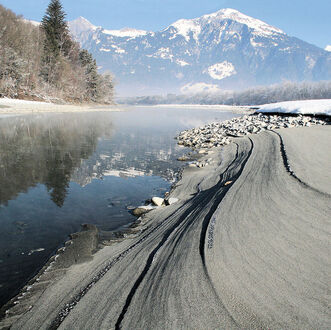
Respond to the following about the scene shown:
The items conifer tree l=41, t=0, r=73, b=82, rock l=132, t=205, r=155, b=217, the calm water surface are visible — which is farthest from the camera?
conifer tree l=41, t=0, r=73, b=82

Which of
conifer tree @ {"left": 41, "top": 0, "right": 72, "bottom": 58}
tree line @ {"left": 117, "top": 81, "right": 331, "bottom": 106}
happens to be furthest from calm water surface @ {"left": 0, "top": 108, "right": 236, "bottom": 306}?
tree line @ {"left": 117, "top": 81, "right": 331, "bottom": 106}

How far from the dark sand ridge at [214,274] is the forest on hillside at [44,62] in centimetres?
4304

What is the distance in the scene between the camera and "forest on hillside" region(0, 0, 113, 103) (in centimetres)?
3962

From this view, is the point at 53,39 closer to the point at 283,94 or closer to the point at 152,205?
the point at 152,205

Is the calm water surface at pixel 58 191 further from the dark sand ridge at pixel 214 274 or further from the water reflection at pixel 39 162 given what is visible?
the dark sand ridge at pixel 214 274

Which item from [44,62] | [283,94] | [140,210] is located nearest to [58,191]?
[140,210]

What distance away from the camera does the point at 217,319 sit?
6.79 ft

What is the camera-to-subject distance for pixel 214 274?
261cm

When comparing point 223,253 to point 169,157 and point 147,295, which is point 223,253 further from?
point 169,157

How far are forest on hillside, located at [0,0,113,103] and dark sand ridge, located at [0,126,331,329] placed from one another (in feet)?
141

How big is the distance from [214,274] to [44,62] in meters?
58.4

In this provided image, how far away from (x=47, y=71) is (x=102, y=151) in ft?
154

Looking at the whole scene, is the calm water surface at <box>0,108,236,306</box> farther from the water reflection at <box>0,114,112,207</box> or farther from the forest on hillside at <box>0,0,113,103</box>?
the forest on hillside at <box>0,0,113,103</box>

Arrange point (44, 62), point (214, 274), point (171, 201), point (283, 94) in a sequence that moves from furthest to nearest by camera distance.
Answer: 1. point (283, 94)
2. point (44, 62)
3. point (171, 201)
4. point (214, 274)
